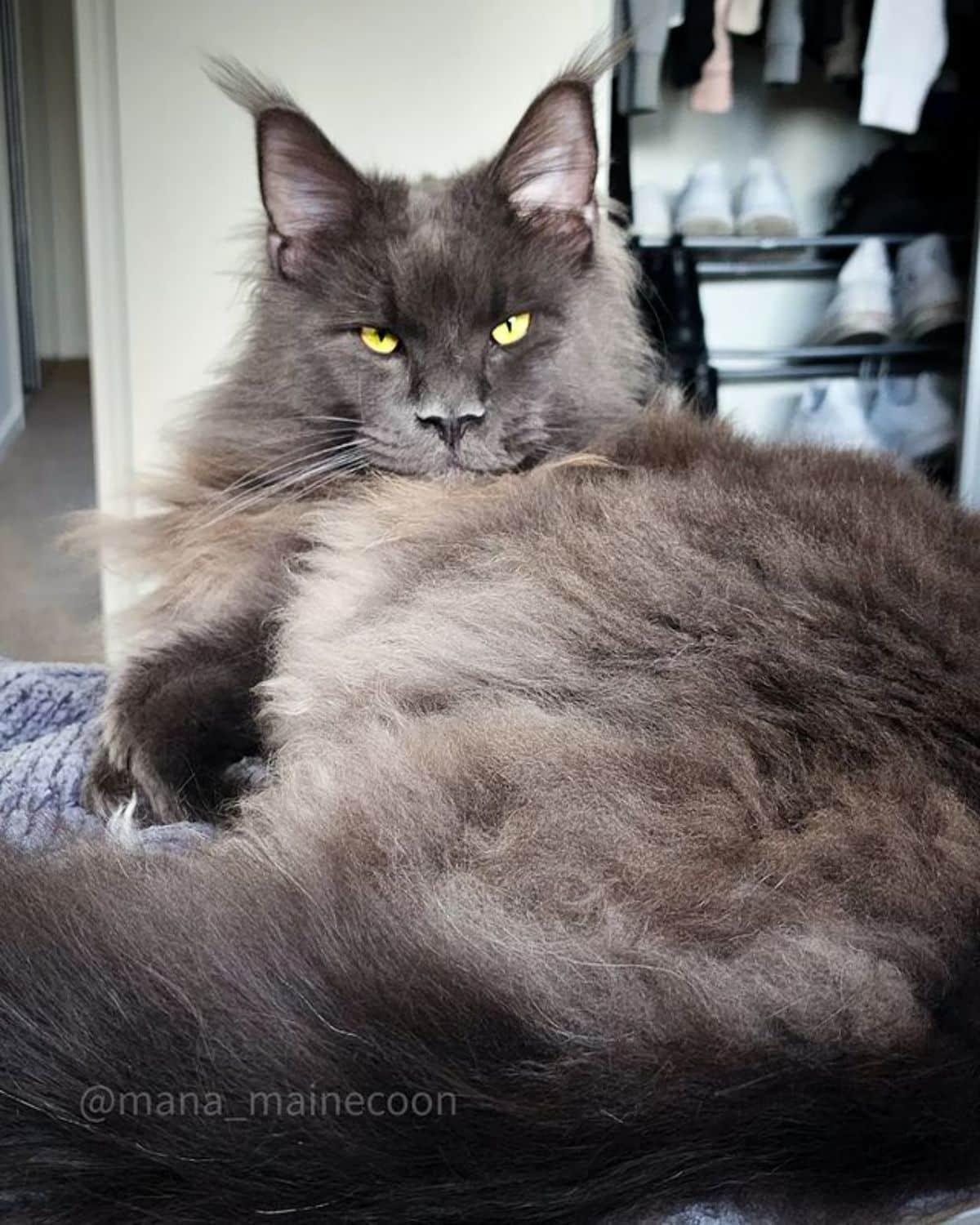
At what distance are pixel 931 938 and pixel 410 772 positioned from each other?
0.36m

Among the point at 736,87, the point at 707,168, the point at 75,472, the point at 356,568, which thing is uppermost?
the point at 736,87

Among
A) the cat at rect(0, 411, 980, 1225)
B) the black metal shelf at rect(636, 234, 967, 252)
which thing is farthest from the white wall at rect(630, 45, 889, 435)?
the cat at rect(0, 411, 980, 1225)

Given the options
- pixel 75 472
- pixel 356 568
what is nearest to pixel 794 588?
→ pixel 356 568

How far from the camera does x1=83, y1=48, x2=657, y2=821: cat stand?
53.5 inches

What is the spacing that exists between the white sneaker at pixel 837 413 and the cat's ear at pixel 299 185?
236 cm

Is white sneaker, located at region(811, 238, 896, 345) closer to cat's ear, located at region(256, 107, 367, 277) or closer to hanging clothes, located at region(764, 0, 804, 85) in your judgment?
hanging clothes, located at region(764, 0, 804, 85)

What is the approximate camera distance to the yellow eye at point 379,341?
4.56ft

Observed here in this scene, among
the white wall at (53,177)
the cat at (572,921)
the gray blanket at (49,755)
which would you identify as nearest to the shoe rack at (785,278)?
the gray blanket at (49,755)

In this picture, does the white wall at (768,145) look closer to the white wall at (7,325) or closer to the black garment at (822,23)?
the black garment at (822,23)

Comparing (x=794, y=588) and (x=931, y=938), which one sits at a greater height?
(x=794, y=588)

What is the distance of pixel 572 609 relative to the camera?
1.07 meters

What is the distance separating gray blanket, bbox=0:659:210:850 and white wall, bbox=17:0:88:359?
637cm

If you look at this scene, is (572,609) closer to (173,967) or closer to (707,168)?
(173,967)

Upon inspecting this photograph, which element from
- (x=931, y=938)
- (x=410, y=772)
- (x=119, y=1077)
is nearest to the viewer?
(x=119, y=1077)
